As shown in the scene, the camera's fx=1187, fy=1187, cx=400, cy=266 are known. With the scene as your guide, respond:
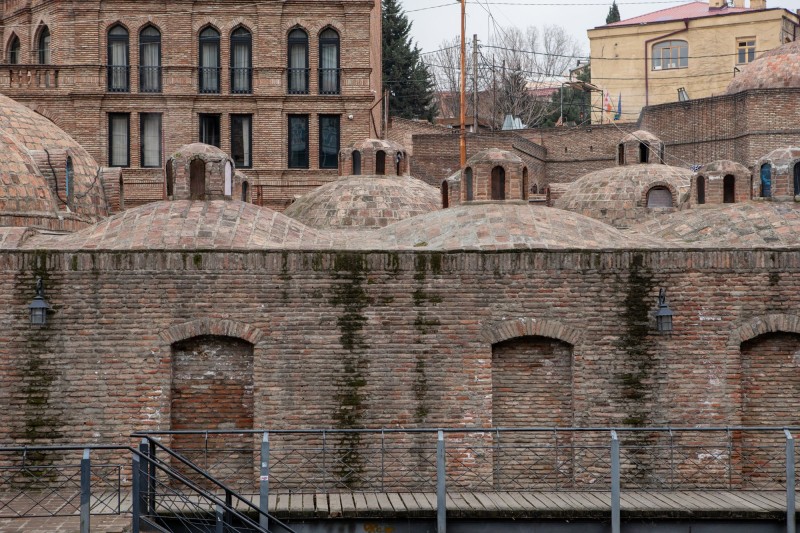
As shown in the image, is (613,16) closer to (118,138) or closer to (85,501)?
(118,138)

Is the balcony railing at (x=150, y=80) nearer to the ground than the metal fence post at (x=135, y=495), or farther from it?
farther from it

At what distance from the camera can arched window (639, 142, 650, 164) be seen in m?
34.8

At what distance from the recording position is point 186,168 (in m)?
21.3

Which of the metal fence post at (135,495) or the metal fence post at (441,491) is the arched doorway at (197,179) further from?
the metal fence post at (135,495)

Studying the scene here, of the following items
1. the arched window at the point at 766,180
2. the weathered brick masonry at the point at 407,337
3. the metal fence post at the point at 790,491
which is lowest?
the metal fence post at the point at 790,491

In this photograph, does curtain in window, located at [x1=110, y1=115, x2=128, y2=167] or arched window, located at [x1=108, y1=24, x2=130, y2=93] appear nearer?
curtain in window, located at [x1=110, y1=115, x2=128, y2=167]

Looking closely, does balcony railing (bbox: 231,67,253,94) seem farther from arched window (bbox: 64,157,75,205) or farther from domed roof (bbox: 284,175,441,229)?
arched window (bbox: 64,157,75,205)

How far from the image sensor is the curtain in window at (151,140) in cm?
3869

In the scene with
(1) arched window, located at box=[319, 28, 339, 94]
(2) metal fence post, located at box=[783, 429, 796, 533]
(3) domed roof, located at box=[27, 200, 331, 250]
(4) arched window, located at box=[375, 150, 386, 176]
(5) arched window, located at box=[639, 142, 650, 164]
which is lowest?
(2) metal fence post, located at box=[783, 429, 796, 533]

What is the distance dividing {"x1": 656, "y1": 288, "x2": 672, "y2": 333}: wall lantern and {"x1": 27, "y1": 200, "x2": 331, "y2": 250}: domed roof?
19.6 ft

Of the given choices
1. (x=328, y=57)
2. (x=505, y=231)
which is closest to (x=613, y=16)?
(x=328, y=57)

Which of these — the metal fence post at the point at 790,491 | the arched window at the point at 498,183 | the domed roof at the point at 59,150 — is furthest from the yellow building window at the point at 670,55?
the metal fence post at the point at 790,491

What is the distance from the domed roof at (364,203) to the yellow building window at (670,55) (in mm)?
28481

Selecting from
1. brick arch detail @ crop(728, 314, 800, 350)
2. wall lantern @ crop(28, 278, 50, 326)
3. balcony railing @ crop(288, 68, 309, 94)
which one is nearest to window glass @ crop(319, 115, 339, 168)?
balcony railing @ crop(288, 68, 309, 94)
